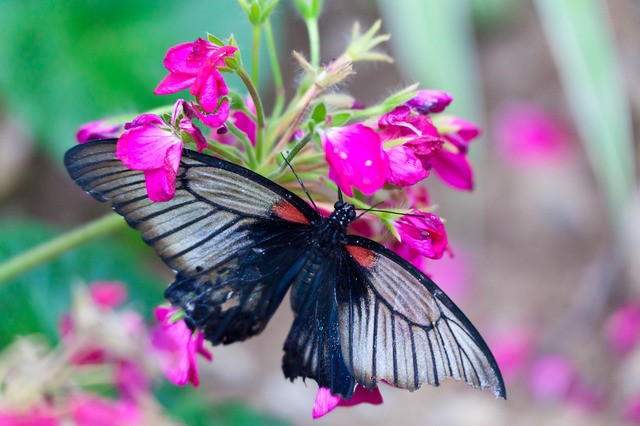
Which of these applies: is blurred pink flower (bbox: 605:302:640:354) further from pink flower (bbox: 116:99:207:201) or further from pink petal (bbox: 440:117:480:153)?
pink flower (bbox: 116:99:207:201)

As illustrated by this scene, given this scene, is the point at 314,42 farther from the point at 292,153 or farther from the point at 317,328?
the point at 317,328

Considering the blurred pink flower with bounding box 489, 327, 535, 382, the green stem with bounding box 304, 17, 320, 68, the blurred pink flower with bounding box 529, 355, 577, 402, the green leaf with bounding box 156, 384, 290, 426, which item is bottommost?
the blurred pink flower with bounding box 529, 355, 577, 402

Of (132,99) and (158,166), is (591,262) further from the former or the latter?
(158,166)

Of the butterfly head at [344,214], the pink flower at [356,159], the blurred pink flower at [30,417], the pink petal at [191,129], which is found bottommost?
the blurred pink flower at [30,417]

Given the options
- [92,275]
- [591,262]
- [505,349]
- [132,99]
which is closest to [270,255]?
[92,275]

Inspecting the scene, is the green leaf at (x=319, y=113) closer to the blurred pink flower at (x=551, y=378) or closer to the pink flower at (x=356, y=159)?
the pink flower at (x=356, y=159)

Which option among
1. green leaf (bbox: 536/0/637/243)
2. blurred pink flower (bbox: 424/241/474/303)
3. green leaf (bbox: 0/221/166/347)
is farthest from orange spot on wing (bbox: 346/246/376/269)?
blurred pink flower (bbox: 424/241/474/303)

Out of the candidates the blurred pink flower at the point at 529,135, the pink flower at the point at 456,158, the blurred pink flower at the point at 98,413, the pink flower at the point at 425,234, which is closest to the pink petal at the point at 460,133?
the pink flower at the point at 456,158

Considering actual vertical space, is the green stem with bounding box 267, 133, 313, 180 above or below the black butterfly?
above
